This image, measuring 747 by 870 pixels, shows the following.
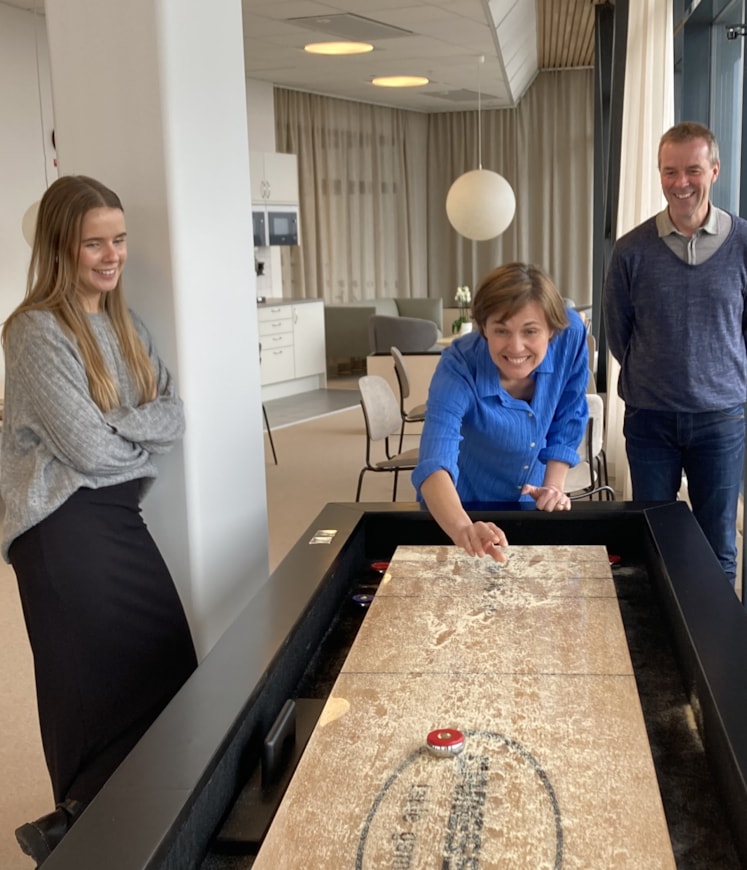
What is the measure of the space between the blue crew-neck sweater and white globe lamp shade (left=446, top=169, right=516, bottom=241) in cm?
508

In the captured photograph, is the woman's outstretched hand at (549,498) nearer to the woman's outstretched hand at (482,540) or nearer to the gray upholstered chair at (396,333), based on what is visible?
Answer: the woman's outstretched hand at (482,540)

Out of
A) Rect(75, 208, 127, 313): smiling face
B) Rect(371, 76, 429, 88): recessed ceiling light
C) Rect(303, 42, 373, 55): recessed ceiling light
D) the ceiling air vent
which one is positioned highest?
Rect(371, 76, 429, 88): recessed ceiling light

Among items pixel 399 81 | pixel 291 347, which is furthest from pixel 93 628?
pixel 399 81

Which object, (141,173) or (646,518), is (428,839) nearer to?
(646,518)

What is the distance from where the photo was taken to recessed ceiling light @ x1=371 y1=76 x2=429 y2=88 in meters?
10.8

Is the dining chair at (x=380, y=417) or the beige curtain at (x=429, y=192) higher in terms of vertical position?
the beige curtain at (x=429, y=192)

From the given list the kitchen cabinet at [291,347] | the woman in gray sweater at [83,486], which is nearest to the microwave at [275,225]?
the kitchen cabinet at [291,347]

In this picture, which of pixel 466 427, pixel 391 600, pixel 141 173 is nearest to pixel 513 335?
pixel 466 427

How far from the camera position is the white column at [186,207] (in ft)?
8.25

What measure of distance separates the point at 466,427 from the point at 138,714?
1.09 meters

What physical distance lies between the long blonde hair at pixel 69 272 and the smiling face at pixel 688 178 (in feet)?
5.71

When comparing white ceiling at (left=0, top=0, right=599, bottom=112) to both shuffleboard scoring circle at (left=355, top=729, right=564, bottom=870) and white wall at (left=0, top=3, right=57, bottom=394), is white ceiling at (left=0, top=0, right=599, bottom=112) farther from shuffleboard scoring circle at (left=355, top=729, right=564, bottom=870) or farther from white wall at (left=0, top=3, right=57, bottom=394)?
shuffleboard scoring circle at (left=355, top=729, right=564, bottom=870)

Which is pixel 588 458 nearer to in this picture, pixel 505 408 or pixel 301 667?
pixel 505 408

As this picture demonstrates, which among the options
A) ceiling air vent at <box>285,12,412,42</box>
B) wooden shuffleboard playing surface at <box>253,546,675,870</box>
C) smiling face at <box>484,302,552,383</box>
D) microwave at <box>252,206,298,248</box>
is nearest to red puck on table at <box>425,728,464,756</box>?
wooden shuffleboard playing surface at <box>253,546,675,870</box>
